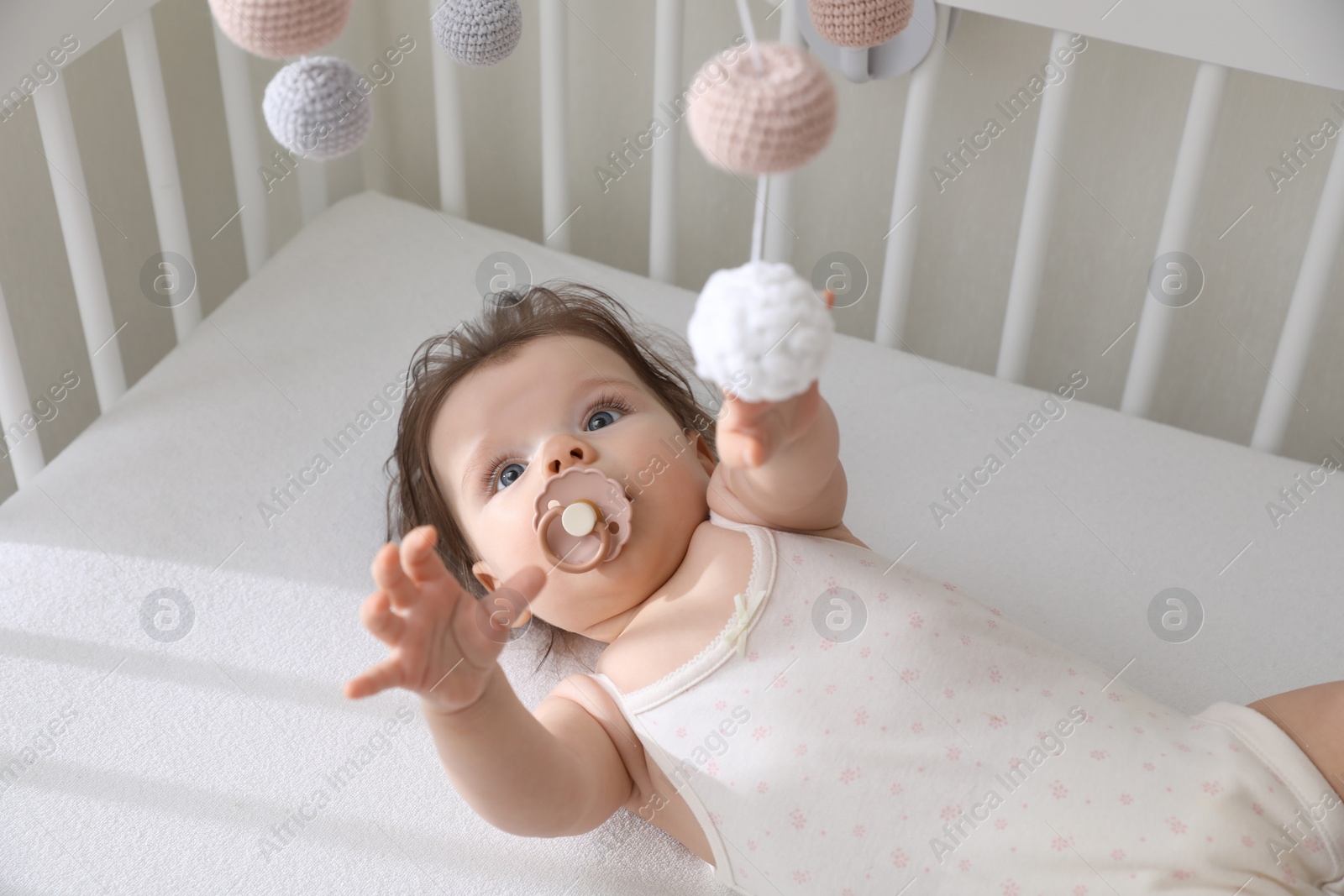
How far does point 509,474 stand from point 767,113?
477 mm

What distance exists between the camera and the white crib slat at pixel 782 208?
1104 millimetres

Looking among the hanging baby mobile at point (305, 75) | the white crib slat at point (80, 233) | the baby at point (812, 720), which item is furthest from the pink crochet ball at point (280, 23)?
the white crib slat at point (80, 233)

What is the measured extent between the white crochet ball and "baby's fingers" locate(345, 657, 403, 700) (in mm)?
225

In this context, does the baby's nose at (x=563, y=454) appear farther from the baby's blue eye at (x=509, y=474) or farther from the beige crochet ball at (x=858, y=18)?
the beige crochet ball at (x=858, y=18)

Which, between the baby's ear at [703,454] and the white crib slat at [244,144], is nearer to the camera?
the baby's ear at [703,454]

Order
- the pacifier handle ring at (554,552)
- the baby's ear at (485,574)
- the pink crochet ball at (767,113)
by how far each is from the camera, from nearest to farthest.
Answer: the pink crochet ball at (767,113)
the pacifier handle ring at (554,552)
the baby's ear at (485,574)

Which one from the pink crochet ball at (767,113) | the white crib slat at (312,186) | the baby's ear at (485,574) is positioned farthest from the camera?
the white crib slat at (312,186)

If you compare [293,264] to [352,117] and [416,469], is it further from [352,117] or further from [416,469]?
[352,117]

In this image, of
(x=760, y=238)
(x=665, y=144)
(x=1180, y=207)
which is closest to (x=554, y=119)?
(x=665, y=144)

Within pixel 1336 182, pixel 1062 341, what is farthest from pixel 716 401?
pixel 1336 182

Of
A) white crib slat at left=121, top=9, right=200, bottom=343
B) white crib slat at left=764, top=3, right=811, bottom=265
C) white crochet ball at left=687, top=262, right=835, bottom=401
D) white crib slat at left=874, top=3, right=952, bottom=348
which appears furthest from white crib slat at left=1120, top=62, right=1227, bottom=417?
white crib slat at left=121, top=9, right=200, bottom=343

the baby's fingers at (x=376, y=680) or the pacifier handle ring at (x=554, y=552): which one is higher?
the baby's fingers at (x=376, y=680)

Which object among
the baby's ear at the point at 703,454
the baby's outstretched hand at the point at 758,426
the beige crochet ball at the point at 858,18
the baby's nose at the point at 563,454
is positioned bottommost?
the baby's ear at the point at 703,454

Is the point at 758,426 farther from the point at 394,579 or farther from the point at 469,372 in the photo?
the point at 469,372
